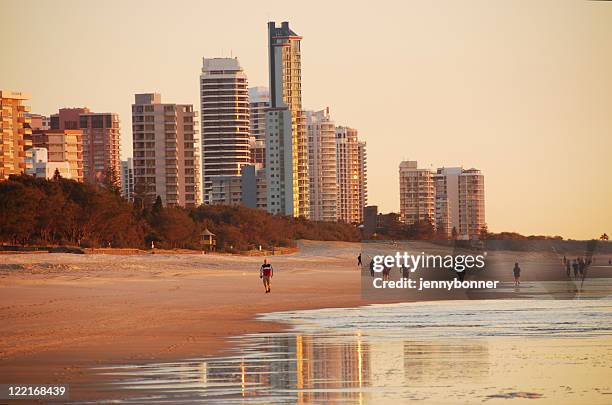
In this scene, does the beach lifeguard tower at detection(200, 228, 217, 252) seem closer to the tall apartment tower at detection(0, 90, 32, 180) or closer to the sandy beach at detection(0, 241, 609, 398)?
the sandy beach at detection(0, 241, 609, 398)

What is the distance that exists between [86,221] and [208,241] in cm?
1803

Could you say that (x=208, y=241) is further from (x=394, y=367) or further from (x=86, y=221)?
(x=394, y=367)

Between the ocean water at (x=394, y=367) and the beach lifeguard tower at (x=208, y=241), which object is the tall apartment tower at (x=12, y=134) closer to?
the beach lifeguard tower at (x=208, y=241)

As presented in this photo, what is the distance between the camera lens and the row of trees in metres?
73.6

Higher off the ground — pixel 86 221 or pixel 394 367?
pixel 86 221

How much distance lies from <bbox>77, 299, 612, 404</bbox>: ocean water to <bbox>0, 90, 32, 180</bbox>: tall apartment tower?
144 meters

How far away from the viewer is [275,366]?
17.2 metres

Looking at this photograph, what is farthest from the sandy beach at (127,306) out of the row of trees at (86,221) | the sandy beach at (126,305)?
the row of trees at (86,221)

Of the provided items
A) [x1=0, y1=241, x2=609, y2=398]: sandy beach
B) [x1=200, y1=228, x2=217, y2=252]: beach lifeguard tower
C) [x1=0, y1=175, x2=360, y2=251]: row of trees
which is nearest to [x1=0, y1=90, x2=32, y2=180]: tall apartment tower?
[x1=0, y1=175, x2=360, y2=251]: row of trees

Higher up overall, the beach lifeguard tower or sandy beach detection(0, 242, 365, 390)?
the beach lifeguard tower

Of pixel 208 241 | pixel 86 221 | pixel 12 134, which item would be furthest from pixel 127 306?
pixel 12 134

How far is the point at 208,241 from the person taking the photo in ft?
312

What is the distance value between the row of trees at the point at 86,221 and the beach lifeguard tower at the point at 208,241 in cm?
55

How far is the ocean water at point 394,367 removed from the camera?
552 inches
